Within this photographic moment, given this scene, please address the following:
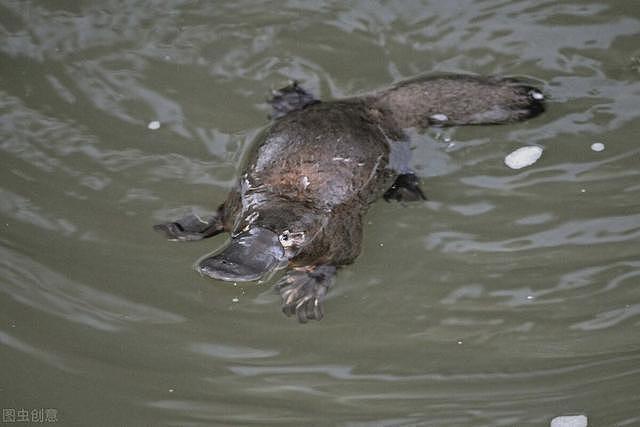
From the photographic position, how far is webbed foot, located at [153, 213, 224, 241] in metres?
3.51

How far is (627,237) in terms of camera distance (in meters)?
3.56

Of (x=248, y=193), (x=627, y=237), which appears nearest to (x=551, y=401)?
(x=627, y=237)

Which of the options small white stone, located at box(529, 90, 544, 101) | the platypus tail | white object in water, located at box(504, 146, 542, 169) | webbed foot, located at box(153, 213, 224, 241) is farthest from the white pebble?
webbed foot, located at box(153, 213, 224, 241)

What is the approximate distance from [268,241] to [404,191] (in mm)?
802

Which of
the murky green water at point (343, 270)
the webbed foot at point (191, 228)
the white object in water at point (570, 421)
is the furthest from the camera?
the webbed foot at point (191, 228)

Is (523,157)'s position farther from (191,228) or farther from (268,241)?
(191,228)

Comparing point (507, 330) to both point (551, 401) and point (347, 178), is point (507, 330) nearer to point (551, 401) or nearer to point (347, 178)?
point (551, 401)

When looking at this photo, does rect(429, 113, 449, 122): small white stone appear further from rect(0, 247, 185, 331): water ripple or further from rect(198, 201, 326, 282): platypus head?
rect(0, 247, 185, 331): water ripple

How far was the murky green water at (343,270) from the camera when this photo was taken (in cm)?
306

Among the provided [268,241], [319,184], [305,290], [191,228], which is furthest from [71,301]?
[319,184]

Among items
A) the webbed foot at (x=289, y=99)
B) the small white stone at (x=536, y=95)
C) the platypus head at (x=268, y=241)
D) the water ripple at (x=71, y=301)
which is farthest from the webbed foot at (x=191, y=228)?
the small white stone at (x=536, y=95)

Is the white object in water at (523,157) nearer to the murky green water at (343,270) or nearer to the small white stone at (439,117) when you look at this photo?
the murky green water at (343,270)

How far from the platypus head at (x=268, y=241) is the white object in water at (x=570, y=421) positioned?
1.16m

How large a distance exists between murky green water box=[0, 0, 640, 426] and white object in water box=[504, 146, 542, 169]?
4cm
